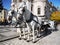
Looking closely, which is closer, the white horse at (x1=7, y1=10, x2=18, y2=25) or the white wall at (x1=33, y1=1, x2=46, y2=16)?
the white horse at (x1=7, y1=10, x2=18, y2=25)

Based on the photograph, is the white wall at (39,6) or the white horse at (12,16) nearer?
the white horse at (12,16)

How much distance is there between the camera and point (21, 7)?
13961 mm

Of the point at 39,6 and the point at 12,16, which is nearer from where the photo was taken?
the point at 12,16

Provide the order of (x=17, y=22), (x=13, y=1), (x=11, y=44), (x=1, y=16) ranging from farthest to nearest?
1. (x=1, y=16)
2. (x=13, y=1)
3. (x=17, y=22)
4. (x=11, y=44)

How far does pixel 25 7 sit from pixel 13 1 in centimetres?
4010

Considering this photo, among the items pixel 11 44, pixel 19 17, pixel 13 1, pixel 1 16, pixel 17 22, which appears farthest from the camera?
pixel 1 16

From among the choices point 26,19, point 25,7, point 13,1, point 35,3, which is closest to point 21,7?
point 25,7

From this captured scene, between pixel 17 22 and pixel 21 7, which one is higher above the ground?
pixel 21 7

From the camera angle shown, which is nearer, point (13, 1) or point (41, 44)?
point (41, 44)

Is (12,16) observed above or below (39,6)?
below

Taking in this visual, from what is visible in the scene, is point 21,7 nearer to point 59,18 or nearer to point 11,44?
point 11,44

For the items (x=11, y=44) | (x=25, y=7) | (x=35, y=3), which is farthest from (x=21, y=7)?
(x=35, y=3)

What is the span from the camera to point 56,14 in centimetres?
5341

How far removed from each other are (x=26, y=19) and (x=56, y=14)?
4008 centimetres
